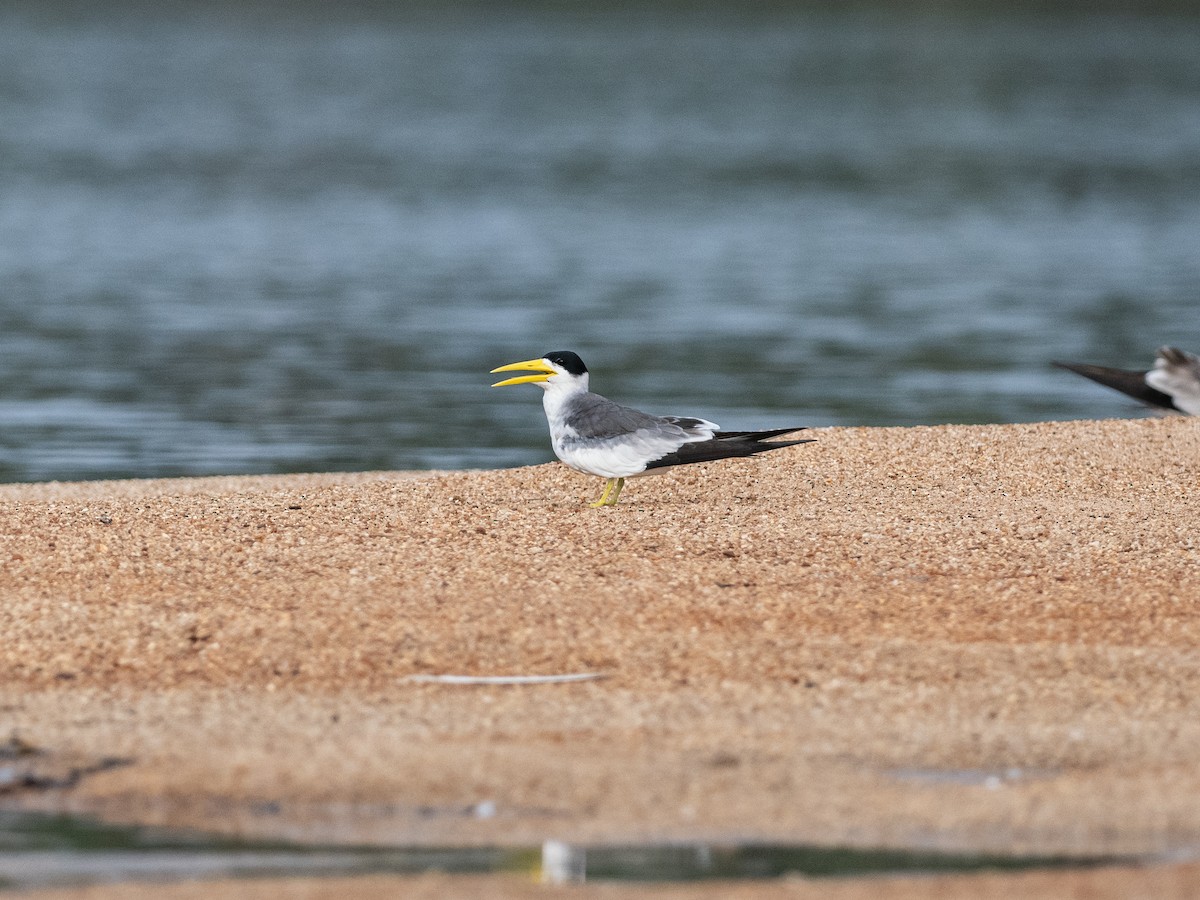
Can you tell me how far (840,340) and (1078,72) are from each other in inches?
2812

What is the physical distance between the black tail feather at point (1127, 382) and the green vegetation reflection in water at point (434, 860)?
1057 cm

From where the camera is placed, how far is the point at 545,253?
3291cm

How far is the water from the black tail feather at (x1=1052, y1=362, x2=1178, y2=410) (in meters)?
0.90

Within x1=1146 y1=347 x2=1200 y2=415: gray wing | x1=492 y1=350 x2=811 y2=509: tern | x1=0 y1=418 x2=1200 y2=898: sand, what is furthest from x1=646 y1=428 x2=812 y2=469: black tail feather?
x1=1146 y1=347 x2=1200 y2=415: gray wing

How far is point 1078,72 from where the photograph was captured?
298 ft

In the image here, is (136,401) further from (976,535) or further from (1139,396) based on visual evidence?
(976,535)

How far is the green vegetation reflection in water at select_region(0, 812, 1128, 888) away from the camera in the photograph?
6.11 m

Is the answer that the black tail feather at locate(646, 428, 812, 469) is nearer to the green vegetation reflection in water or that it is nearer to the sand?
the sand

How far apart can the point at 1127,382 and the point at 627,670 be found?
9.69 meters

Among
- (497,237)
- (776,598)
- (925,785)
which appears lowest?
(925,785)

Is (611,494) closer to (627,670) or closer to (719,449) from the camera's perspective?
(719,449)

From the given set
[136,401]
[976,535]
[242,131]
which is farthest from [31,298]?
[242,131]

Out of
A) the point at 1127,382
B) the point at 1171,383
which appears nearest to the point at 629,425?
the point at 1171,383

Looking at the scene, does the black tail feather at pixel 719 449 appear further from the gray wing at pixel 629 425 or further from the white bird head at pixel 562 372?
the white bird head at pixel 562 372
